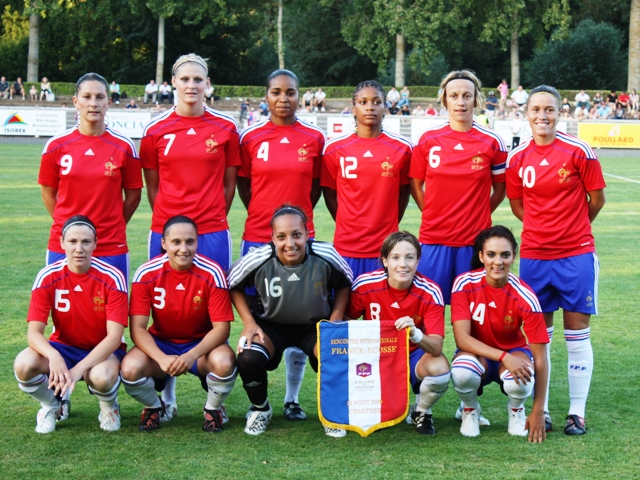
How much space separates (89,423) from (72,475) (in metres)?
0.80

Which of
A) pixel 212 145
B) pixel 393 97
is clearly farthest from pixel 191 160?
pixel 393 97

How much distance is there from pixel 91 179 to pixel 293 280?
1.30m

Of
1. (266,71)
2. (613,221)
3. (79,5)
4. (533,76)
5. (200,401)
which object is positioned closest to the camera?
(200,401)

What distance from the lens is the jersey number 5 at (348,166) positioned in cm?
500

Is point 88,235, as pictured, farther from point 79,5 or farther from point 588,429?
point 79,5

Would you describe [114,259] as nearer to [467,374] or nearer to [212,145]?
[212,145]

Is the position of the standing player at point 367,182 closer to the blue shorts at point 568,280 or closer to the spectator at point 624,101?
the blue shorts at point 568,280

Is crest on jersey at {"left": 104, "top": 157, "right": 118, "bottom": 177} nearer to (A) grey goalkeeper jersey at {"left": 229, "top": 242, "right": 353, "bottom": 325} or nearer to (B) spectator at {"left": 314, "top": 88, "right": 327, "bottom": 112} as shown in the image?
(A) grey goalkeeper jersey at {"left": 229, "top": 242, "right": 353, "bottom": 325}

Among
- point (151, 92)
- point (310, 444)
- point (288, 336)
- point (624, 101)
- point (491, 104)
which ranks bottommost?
point (310, 444)

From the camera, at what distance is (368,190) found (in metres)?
4.99

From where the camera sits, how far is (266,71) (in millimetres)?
49906

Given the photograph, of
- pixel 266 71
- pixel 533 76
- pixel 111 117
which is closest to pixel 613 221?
pixel 111 117

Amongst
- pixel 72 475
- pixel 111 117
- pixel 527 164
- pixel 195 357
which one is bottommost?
pixel 72 475

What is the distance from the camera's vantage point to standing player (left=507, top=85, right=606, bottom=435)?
4.64 meters
